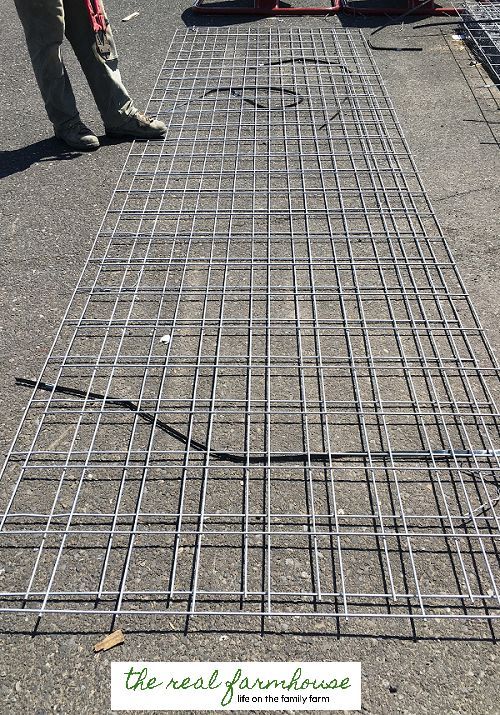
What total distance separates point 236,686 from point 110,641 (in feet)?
1.24

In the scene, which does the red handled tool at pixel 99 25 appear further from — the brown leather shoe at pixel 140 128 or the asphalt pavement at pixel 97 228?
the asphalt pavement at pixel 97 228

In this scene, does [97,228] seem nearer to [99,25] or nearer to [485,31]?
[99,25]

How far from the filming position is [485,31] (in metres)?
4.94

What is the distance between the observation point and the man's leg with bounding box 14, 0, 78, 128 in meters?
3.43

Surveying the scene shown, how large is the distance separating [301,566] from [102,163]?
2.89m

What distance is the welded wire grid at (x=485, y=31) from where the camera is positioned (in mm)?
4804

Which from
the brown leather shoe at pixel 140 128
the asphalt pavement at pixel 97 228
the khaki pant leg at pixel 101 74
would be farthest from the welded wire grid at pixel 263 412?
the khaki pant leg at pixel 101 74

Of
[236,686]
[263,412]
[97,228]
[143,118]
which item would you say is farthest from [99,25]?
[236,686]

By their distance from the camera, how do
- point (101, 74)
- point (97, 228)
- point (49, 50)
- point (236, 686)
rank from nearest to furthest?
point (236, 686) < point (97, 228) < point (49, 50) < point (101, 74)

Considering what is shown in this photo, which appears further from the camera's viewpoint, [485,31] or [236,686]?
[485,31]

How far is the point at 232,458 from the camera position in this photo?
2.17 meters

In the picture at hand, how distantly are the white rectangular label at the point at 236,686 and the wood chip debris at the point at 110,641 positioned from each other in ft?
0.18

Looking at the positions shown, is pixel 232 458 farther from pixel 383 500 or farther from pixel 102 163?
pixel 102 163

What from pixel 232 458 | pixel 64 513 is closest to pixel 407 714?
pixel 232 458
